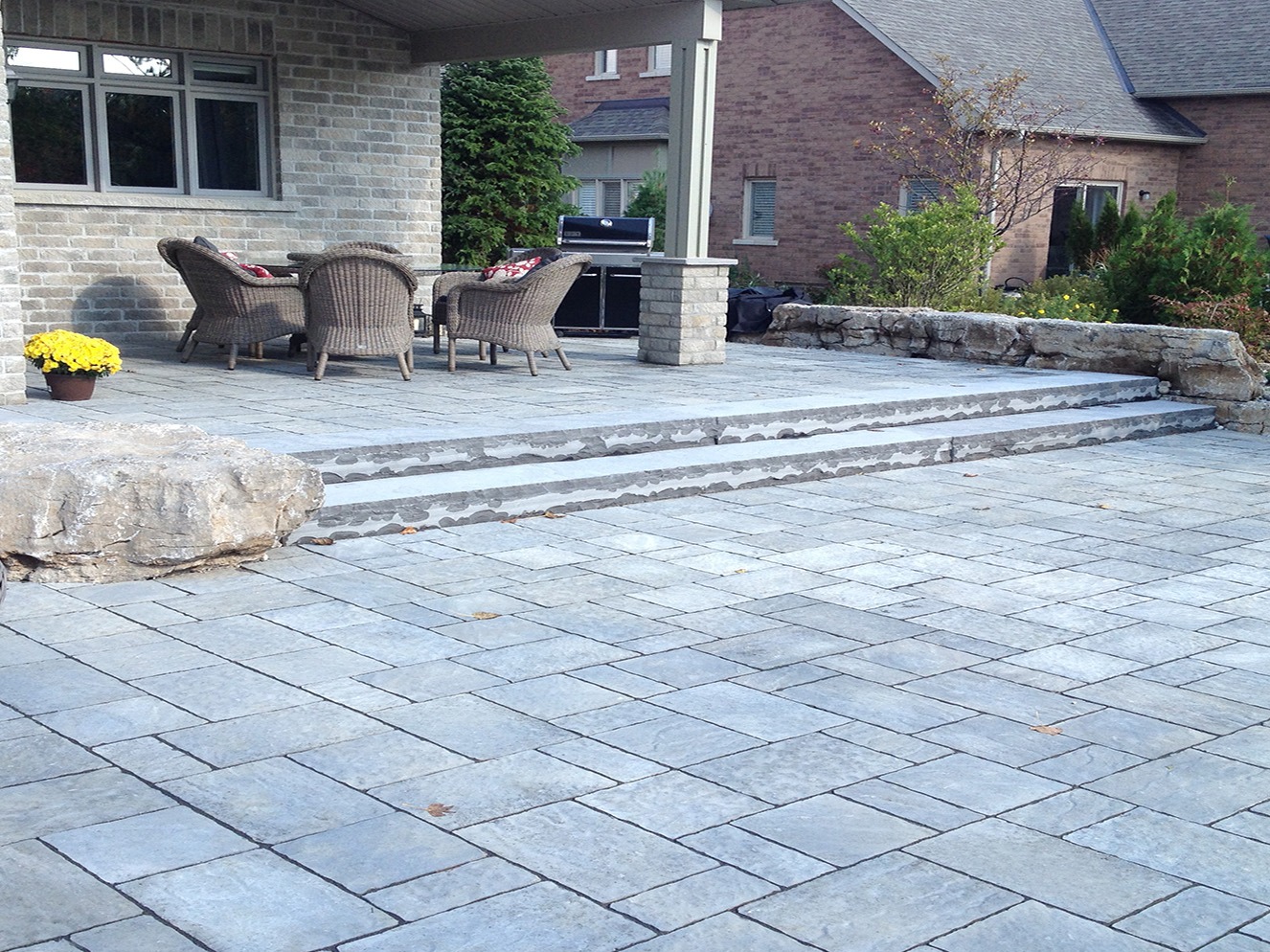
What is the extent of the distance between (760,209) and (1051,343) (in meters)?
12.0

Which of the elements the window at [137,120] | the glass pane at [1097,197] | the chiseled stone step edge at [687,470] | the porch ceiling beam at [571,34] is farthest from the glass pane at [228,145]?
the glass pane at [1097,197]

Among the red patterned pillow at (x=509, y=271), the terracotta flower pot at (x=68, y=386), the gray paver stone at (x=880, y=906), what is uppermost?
the red patterned pillow at (x=509, y=271)

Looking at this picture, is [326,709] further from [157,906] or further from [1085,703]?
[1085,703]

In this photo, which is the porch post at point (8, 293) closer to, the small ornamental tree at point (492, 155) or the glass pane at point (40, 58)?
the glass pane at point (40, 58)

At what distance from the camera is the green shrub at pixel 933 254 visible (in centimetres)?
1340

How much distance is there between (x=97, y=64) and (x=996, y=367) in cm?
779

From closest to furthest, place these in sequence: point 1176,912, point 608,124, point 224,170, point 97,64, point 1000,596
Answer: point 1176,912 < point 1000,596 < point 97,64 < point 224,170 < point 608,124

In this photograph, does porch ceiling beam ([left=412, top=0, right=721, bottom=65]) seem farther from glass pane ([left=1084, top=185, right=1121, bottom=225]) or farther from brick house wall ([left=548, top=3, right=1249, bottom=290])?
glass pane ([left=1084, top=185, right=1121, bottom=225])

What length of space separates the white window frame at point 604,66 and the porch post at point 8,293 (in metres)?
19.6

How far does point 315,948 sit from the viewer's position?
102 inches

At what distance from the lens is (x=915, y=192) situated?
20.2 meters

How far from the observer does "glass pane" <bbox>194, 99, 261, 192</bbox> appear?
11.7m

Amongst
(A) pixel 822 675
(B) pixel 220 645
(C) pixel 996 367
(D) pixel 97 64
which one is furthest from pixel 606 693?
(D) pixel 97 64

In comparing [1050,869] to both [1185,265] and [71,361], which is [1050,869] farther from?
[1185,265]
